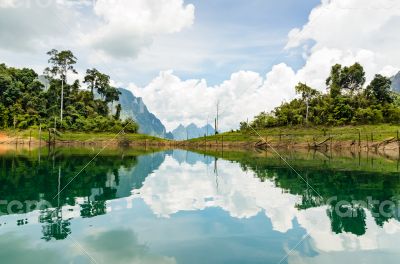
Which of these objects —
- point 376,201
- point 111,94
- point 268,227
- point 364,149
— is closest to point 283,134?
point 364,149

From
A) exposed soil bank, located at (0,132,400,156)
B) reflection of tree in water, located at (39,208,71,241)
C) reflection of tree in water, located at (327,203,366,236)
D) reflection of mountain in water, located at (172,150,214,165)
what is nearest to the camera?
reflection of tree in water, located at (39,208,71,241)

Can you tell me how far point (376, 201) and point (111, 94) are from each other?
4206 inches

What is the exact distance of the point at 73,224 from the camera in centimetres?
1361

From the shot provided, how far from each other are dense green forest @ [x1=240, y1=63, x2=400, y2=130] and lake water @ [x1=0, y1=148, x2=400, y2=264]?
214 ft

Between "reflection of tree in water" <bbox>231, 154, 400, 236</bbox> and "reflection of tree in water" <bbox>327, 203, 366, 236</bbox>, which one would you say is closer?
"reflection of tree in water" <bbox>327, 203, 366, 236</bbox>

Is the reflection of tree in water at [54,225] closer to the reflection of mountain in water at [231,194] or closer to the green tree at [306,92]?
the reflection of mountain in water at [231,194]

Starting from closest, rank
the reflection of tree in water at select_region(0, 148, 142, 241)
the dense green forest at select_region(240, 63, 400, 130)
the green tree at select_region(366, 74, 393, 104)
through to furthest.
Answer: the reflection of tree in water at select_region(0, 148, 142, 241) < the dense green forest at select_region(240, 63, 400, 130) < the green tree at select_region(366, 74, 393, 104)

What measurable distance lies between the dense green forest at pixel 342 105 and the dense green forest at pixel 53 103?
42.3m

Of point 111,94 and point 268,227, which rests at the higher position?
point 111,94

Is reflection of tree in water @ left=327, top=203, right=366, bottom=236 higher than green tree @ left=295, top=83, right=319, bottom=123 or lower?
lower

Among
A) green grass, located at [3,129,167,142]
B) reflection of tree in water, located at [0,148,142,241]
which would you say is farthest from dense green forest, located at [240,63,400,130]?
reflection of tree in water, located at [0,148,142,241]

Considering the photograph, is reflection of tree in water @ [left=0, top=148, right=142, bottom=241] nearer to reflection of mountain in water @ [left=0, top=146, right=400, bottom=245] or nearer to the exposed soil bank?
reflection of mountain in water @ [left=0, top=146, right=400, bottom=245]

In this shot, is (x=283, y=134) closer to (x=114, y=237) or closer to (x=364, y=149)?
(x=364, y=149)

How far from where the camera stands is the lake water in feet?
35.2
